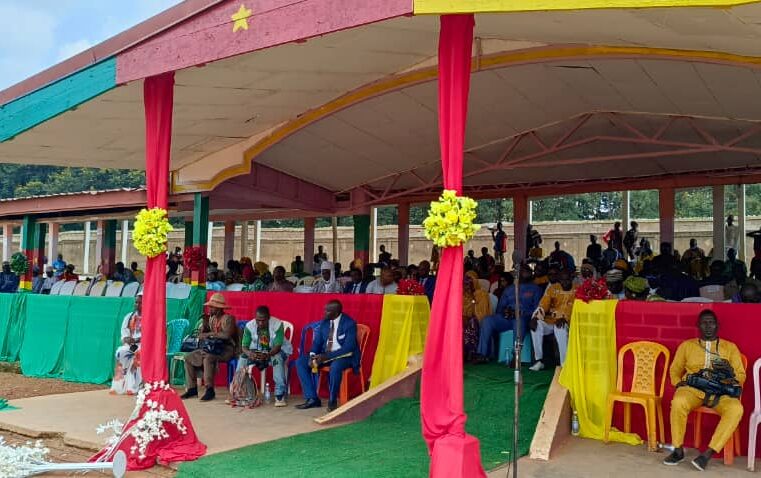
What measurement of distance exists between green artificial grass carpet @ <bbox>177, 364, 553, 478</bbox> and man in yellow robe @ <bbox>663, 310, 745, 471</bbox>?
4.00ft

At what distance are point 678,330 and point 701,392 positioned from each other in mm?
747

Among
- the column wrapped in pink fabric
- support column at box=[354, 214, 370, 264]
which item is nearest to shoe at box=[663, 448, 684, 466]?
the column wrapped in pink fabric

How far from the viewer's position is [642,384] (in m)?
6.61

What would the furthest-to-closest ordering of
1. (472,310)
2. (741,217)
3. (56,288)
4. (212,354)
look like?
(56,288), (741,217), (472,310), (212,354)

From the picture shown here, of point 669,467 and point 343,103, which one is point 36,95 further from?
point 669,467

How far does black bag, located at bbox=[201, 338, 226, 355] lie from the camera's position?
8.88 m

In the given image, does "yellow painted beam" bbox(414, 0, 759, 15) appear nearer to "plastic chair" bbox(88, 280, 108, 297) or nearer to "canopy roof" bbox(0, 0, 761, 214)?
"canopy roof" bbox(0, 0, 761, 214)

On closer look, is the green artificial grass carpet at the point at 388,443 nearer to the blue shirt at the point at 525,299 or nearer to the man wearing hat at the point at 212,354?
the blue shirt at the point at 525,299

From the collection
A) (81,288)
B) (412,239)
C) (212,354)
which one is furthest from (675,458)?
(412,239)

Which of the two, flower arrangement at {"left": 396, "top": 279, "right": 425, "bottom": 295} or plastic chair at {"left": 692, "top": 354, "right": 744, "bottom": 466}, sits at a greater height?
flower arrangement at {"left": 396, "top": 279, "right": 425, "bottom": 295}

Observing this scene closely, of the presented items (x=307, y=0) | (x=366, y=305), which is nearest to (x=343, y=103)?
(x=366, y=305)

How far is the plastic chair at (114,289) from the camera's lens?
1372 cm

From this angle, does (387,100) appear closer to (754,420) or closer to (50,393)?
(754,420)

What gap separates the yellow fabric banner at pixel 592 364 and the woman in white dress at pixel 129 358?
18.0ft
